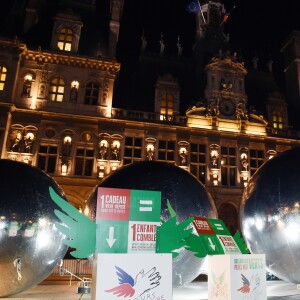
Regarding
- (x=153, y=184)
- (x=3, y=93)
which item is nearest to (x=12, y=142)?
(x=3, y=93)

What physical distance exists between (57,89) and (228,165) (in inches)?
495

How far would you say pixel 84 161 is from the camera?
65.8ft

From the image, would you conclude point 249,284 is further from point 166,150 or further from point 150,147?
point 166,150

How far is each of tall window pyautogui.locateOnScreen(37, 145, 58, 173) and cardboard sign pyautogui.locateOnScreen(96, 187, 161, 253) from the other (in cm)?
1647

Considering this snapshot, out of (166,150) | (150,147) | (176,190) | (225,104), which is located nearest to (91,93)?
(150,147)

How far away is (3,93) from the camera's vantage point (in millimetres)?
19422

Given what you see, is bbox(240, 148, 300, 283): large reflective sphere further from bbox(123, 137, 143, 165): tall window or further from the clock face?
the clock face

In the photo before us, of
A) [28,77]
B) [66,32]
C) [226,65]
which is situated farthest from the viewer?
[226,65]

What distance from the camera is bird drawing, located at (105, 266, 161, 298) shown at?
3.36 meters

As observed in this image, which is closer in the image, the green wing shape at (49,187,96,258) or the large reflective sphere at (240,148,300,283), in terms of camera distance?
the green wing shape at (49,187,96,258)

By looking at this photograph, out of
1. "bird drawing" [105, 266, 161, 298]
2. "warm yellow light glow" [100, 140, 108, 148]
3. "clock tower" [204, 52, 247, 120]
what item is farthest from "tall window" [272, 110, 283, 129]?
"bird drawing" [105, 266, 161, 298]

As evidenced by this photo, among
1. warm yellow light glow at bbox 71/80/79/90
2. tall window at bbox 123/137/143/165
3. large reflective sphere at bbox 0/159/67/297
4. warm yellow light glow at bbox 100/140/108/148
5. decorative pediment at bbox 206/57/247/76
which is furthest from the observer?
decorative pediment at bbox 206/57/247/76

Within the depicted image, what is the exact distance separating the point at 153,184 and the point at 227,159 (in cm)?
1740

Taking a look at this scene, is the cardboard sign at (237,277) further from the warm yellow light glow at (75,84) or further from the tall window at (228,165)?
the warm yellow light glow at (75,84)
